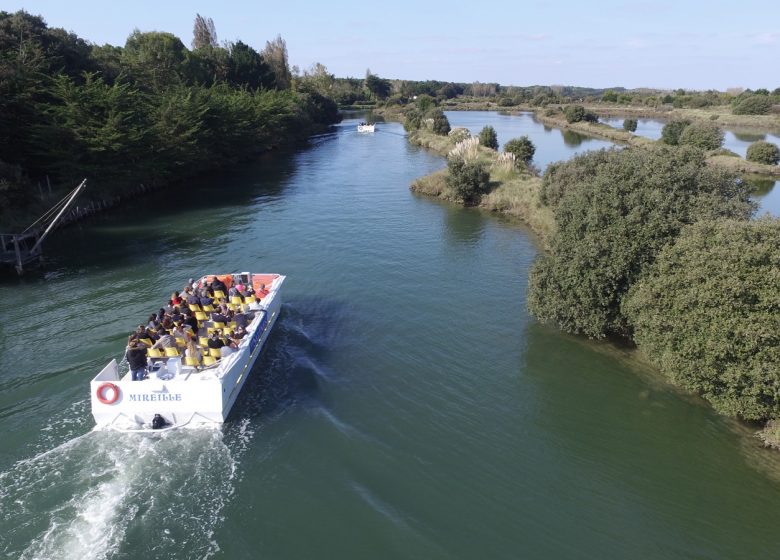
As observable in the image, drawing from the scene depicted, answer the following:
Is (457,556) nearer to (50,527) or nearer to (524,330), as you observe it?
(50,527)

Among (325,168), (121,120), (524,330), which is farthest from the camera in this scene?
(325,168)

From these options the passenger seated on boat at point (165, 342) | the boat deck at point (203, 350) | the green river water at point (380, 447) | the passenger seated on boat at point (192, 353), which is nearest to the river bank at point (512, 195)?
the green river water at point (380, 447)

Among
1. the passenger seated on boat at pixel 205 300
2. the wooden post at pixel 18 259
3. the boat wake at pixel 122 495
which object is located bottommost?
the boat wake at pixel 122 495

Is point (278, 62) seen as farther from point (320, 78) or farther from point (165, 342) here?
point (165, 342)

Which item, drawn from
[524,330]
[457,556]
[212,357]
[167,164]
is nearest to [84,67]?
[167,164]

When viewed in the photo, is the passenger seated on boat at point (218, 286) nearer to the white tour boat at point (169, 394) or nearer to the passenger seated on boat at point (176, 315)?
the passenger seated on boat at point (176, 315)

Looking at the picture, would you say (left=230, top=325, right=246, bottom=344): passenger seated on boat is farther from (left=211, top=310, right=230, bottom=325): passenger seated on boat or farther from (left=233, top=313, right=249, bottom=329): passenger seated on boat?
(left=211, top=310, right=230, bottom=325): passenger seated on boat
